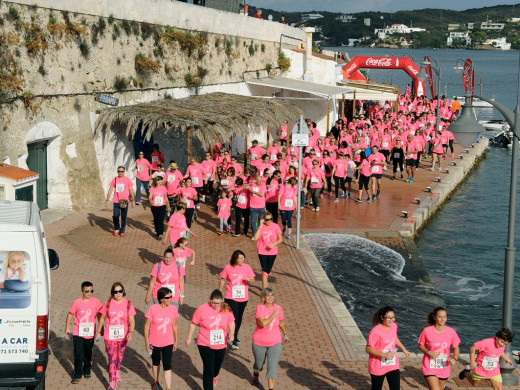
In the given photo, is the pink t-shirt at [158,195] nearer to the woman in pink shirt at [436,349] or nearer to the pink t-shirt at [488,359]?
the woman in pink shirt at [436,349]

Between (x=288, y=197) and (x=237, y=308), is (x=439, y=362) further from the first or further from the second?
(x=288, y=197)

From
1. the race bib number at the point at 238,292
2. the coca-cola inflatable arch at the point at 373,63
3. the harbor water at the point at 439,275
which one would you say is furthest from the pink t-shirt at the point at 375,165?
the coca-cola inflatable arch at the point at 373,63

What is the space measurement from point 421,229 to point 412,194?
6.89 ft

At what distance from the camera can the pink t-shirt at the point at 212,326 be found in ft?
29.9

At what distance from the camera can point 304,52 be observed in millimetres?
36625

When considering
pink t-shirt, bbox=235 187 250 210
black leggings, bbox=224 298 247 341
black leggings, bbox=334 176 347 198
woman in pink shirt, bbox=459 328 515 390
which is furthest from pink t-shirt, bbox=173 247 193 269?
black leggings, bbox=334 176 347 198

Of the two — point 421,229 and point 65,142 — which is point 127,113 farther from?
point 421,229

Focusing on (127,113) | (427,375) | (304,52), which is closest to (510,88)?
(304,52)

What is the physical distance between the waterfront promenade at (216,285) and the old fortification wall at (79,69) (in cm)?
125

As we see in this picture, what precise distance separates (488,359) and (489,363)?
0.15ft

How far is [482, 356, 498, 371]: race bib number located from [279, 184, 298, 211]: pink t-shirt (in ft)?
27.7

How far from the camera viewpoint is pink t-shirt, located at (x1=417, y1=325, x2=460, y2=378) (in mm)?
9000

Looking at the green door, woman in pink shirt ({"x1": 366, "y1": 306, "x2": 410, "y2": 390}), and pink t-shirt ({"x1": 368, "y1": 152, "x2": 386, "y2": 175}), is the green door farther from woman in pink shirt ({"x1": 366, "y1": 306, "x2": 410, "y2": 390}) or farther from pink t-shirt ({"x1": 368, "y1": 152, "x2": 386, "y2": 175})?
woman in pink shirt ({"x1": 366, "y1": 306, "x2": 410, "y2": 390})

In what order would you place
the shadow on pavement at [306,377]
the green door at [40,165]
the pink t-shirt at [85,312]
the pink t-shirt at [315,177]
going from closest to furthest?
the pink t-shirt at [85,312], the shadow on pavement at [306,377], the green door at [40,165], the pink t-shirt at [315,177]
